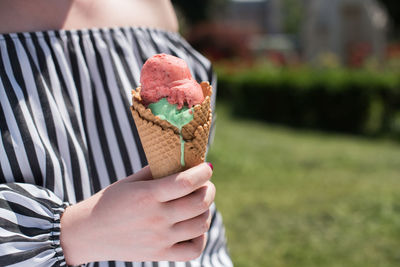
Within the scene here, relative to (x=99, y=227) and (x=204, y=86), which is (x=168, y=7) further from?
(x=99, y=227)

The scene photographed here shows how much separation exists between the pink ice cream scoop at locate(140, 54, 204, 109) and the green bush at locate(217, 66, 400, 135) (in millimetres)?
8777

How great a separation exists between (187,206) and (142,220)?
11cm

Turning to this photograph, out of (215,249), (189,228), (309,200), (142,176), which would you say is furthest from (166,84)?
(309,200)

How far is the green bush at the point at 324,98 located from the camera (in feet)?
29.7

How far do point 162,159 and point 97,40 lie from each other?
0.53 metres

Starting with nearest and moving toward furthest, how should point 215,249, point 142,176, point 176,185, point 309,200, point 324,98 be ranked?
1. point 176,185
2. point 142,176
3. point 215,249
4. point 309,200
5. point 324,98

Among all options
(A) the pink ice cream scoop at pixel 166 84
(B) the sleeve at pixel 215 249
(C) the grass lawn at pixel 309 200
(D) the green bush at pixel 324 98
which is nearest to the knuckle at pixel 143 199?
(A) the pink ice cream scoop at pixel 166 84

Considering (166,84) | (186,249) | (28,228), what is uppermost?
(166,84)

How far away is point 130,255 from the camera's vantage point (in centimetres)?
101

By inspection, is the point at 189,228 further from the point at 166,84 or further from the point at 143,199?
the point at 166,84

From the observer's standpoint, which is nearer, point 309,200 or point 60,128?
point 60,128

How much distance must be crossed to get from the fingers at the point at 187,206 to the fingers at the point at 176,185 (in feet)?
0.07

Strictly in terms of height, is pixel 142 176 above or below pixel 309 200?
above

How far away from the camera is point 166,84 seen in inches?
39.2
